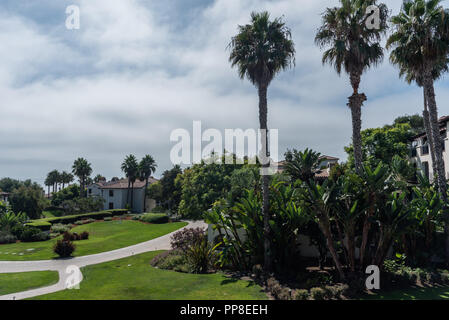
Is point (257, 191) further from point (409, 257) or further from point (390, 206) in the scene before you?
point (409, 257)

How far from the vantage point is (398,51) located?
19.2 metres

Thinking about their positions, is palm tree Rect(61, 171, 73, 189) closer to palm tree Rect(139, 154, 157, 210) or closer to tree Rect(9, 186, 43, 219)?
palm tree Rect(139, 154, 157, 210)

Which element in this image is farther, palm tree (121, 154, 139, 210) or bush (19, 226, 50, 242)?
palm tree (121, 154, 139, 210)

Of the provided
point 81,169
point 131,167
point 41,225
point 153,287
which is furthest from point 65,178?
point 153,287

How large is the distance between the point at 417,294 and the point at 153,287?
12.6 m

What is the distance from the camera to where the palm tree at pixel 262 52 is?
17.9 m

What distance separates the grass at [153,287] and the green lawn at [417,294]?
17.8 ft

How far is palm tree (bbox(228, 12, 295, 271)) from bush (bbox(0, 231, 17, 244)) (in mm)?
30577

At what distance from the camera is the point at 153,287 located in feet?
47.9

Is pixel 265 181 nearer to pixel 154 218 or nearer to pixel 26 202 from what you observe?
pixel 154 218

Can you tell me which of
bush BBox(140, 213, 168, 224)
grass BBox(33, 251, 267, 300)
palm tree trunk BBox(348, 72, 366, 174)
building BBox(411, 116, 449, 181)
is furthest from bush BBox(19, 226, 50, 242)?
building BBox(411, 116, 449, 181)

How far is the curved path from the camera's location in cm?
1445
